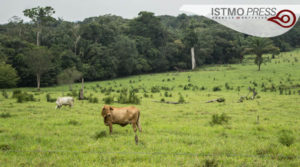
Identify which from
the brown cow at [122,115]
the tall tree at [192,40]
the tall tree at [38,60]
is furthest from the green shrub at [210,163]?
the tall tree at [192,40]

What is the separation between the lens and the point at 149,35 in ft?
224

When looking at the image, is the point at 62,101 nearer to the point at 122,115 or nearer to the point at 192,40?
the point at 122,115

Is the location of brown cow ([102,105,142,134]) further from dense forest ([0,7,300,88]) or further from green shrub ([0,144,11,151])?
dense forest ([0,7,300,88])

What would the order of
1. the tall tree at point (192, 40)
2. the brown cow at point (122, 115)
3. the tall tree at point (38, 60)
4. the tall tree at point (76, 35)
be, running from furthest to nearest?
the tall tree at point (192, 40)
the tall tree at point (76, 35)
the tall tree at point (38, 60)
the brown cow at point (122, 115)

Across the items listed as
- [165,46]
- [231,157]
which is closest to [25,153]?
[231,157]

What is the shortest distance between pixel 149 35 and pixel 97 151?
62880 millimetres

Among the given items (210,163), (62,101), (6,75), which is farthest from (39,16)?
(210,163)

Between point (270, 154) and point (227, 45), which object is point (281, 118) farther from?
point (227, 45)

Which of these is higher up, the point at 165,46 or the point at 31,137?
Answer: the point at 165,46

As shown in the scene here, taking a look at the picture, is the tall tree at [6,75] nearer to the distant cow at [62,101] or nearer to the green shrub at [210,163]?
the distant cow at [62,101]

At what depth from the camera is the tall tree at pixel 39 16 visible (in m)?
53.6

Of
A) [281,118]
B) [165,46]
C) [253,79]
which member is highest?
[165,46]

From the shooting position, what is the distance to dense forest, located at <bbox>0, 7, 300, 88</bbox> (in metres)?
43.3

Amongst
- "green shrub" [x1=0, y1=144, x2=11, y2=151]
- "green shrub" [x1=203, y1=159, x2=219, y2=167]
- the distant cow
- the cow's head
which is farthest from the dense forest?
"green shrub" [x1=203, y1=159, x2=219, y2=167]
